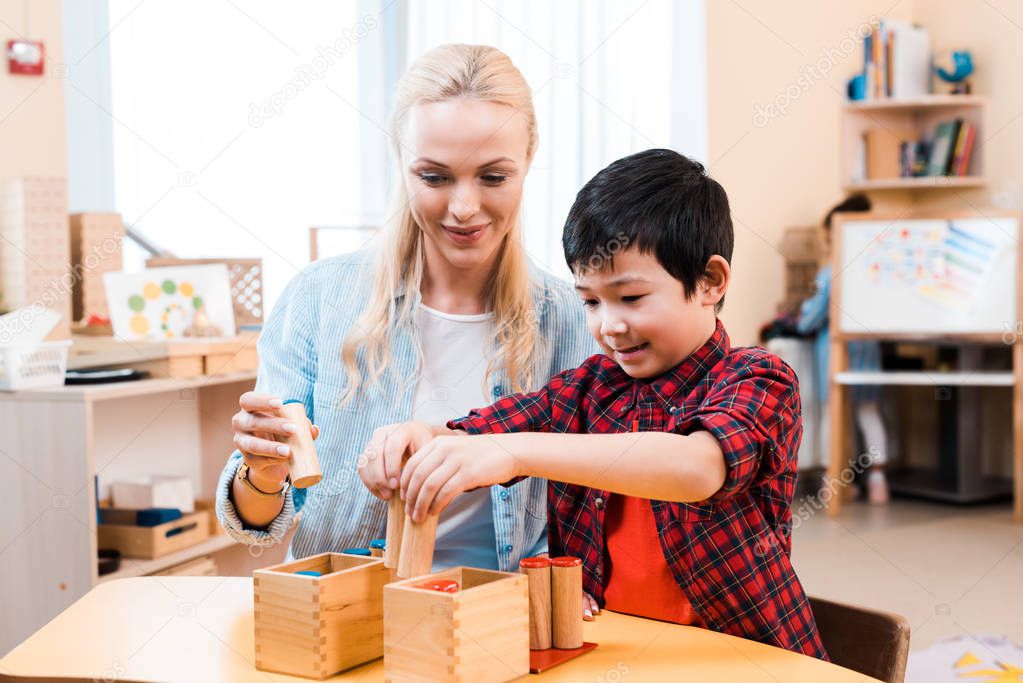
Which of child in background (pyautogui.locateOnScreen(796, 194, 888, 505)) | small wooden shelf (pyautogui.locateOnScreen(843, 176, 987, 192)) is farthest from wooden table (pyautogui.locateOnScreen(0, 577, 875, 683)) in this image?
small wooden shelf (pyautogui.locateOnScreen(843, 176, 987, 192))

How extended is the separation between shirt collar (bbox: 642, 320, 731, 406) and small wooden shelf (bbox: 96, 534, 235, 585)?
5.44 ft

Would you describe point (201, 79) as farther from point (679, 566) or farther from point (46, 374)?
point (679, 566)

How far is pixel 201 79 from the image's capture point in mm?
3100

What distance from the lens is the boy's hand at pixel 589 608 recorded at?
1.15m

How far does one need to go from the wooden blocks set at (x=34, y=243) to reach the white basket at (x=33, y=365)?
0.27 metres

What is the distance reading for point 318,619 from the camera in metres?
0.96

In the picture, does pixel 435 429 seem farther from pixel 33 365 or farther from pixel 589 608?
pixel 33 365

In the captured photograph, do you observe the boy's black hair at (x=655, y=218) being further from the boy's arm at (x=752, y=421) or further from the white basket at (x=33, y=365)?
the white basket at (x=33, y=365)

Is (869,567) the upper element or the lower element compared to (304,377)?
lower

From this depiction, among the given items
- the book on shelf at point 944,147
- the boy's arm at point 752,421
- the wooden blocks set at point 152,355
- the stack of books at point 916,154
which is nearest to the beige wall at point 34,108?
the wooden blocks set at point 152,355

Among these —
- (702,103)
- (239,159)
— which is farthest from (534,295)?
(702,103)

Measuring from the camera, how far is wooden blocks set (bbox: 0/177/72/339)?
2.75m

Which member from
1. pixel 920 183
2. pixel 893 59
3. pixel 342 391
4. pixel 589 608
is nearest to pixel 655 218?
pixel 589 608

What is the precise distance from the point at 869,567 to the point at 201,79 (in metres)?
2.60
